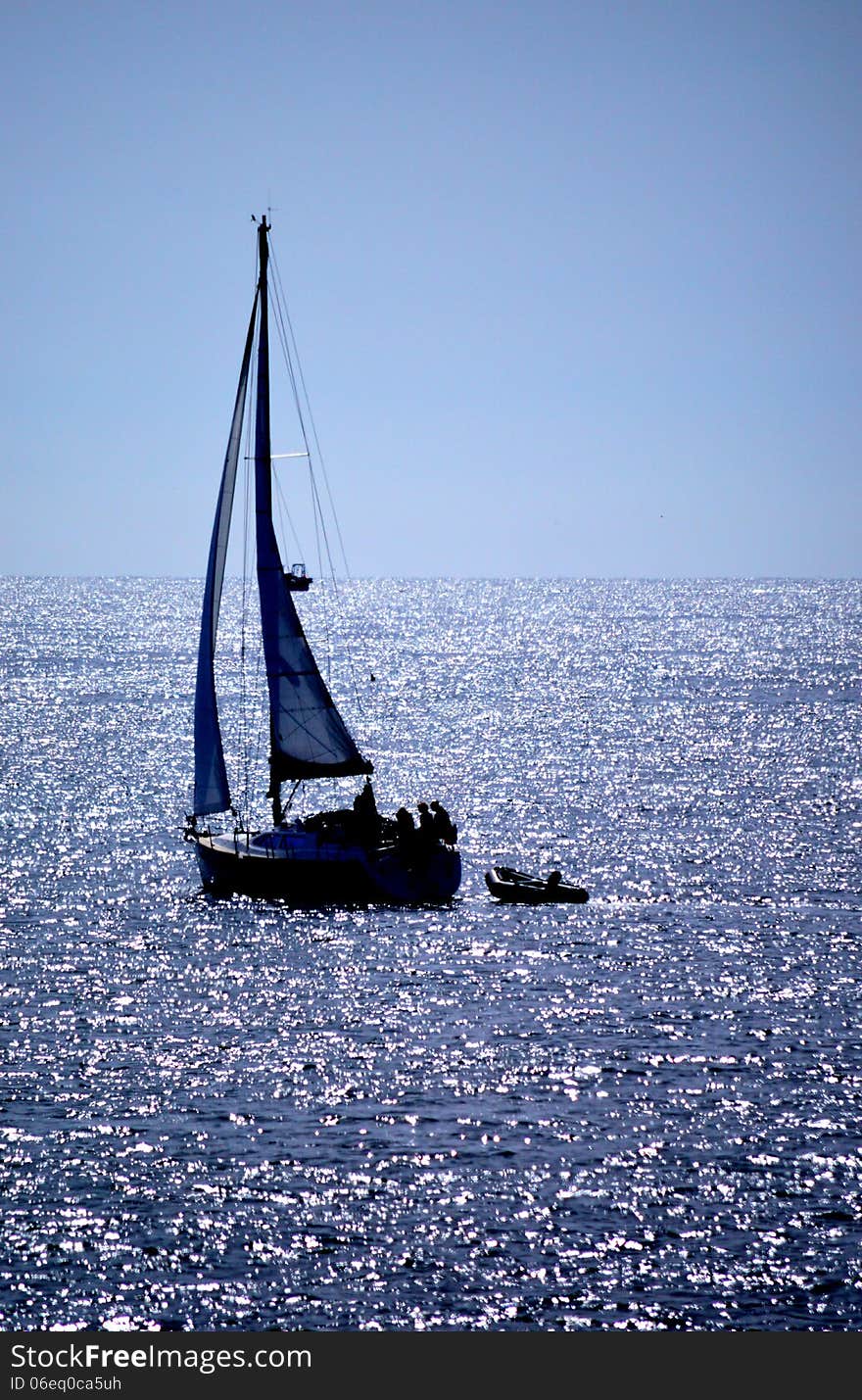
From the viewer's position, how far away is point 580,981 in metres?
46.4

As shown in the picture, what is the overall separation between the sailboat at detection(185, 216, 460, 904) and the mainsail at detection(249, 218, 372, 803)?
0.11 ft

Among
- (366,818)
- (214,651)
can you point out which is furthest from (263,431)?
(366,818)

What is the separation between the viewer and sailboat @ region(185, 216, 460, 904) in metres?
54.0

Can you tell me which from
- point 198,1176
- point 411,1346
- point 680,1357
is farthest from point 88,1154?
point 680,1357

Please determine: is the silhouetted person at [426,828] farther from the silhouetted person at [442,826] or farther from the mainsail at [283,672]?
the mainsail at [283,672]

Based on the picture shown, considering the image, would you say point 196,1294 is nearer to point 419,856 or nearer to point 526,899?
point 419,856

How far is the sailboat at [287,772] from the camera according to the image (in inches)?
2127

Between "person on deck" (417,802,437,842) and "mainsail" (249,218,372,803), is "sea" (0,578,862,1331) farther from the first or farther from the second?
"mainsail" (249,218,372,803)

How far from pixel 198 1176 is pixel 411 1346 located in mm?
7487

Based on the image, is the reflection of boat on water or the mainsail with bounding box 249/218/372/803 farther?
the reflection of boat on water

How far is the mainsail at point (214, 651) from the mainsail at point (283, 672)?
82 centimetres

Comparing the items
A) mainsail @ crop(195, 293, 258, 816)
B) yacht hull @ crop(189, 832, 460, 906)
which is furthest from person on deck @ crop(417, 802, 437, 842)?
mainsail @ crop(195, 293, 258, 816)

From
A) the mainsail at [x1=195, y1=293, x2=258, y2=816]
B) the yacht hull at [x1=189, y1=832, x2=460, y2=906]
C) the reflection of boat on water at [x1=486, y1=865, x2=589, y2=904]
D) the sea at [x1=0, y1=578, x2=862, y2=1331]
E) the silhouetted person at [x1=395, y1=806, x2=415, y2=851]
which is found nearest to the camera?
the sea at [x1=0, y1=578, x2=862, y2=1331]

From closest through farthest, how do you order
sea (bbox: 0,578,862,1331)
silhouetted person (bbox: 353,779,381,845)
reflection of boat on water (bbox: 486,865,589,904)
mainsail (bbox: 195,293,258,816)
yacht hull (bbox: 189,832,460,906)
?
sea (bbox: 0,578,862,1331), mainsail (bbox: 195,293,258,816), silhouetted person (bbox: 353,779,381,845), yacht hull (bbox: 189,832,460,906), reflection of boat on water (bbox: 486,865,589,904)
